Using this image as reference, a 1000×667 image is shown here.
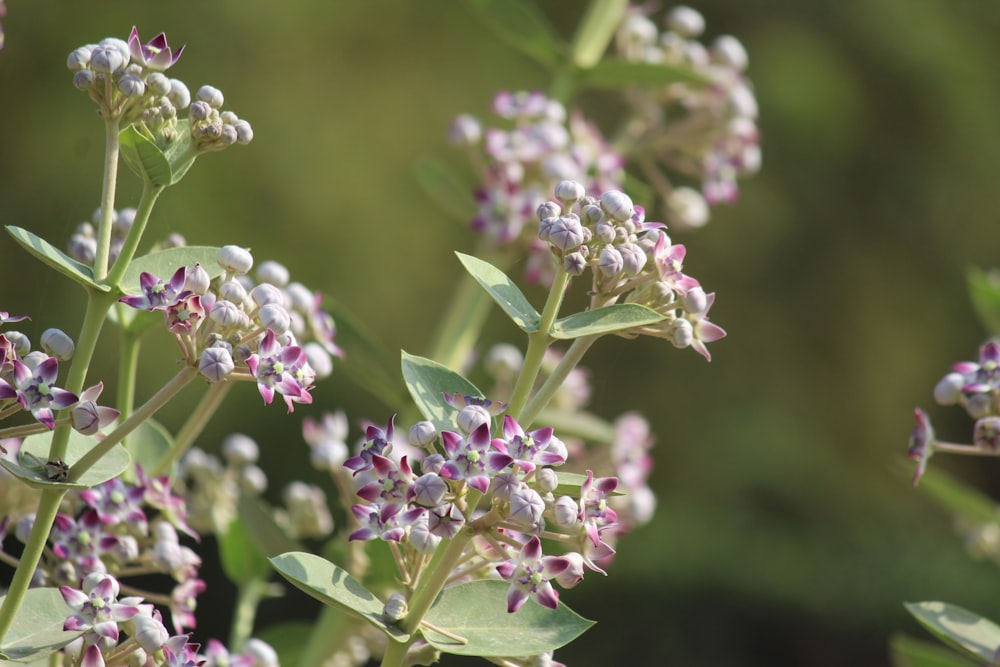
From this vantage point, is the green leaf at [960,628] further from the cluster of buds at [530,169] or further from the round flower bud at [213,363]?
the cluster of buds at [530,169]

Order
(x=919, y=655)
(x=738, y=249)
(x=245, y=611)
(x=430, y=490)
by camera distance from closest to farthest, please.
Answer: (x=430, y=490), (x=919, y=655), (x=245, y=611), (x=738, y=249)

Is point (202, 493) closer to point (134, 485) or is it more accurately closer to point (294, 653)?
point (294, 653)

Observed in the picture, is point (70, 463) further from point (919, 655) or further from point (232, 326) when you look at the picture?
point (919, 655)

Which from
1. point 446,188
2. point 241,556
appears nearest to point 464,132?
point 446,188

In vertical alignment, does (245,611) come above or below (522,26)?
below

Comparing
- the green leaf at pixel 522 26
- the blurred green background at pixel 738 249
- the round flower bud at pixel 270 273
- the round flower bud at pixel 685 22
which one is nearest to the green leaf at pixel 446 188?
the green leaf at pixel 522 26

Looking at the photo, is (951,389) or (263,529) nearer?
(951,389)

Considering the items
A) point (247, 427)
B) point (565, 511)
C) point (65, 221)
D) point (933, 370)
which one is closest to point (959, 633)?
point (565, 511)

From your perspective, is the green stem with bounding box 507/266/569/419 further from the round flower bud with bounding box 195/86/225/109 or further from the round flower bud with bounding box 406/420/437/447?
the round flower bud with bounding box 195/86/225/109
